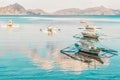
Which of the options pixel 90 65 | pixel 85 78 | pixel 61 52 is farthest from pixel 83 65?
pixel 61 52

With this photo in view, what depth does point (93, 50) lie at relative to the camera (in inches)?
3066

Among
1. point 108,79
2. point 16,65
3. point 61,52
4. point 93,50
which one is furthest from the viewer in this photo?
point 61,52

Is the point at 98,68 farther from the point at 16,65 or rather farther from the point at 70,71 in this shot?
the point at 16,65

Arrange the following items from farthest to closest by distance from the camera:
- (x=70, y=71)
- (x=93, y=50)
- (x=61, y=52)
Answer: (x=61, y=52) < (x=93, y=50) < (x=70, y=71)

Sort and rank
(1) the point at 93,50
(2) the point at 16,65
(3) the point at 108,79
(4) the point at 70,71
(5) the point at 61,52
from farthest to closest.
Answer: (5) the point at 61,52 < (1) the point at 93,50 < (2) the point at 16,65 < (4) the point at 70,71 < (3) the point at 108,79

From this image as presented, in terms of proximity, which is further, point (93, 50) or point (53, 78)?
point (93, 50)

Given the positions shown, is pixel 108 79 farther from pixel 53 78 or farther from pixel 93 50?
pixel 93 50

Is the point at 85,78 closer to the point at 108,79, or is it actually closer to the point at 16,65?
the point at 108,79

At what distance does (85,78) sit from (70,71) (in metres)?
5.83

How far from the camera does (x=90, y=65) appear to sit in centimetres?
7044

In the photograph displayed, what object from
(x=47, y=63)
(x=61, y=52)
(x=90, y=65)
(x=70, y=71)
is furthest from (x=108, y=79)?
(x=61, y=52)

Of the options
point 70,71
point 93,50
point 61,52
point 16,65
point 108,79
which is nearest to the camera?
point 108,79

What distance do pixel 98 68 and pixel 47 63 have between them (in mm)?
11219

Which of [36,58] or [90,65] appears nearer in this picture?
[90,65]
